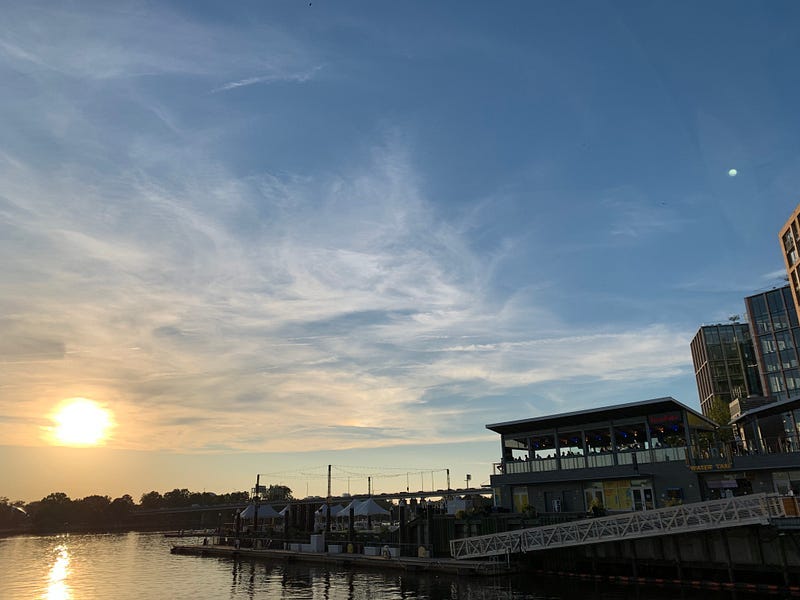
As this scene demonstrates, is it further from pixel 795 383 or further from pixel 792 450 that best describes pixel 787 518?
pixel 795 383

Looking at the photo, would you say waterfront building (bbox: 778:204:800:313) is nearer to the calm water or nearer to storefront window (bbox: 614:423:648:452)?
storefront window (bbox: 614:423:648:452)

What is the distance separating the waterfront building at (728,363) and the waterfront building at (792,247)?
4112 centimetres

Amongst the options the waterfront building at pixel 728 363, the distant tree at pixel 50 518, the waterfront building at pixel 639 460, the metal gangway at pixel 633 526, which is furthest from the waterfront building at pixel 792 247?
the distant tree at pixel 50 518

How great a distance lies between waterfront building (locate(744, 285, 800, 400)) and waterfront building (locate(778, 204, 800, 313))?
67.0 ft

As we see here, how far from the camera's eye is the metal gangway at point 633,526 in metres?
30.9

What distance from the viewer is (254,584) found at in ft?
147

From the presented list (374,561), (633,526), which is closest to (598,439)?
(633,526)

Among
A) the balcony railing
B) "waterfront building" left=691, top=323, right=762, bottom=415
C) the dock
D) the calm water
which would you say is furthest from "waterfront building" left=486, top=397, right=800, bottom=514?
"waterfront building" left=691, top=323, right=762, bottom=415

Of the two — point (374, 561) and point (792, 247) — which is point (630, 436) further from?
point (792, 247)

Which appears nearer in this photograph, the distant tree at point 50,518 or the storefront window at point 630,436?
the storefront window at point 630,436

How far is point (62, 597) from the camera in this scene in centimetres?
4231

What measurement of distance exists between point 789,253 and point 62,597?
109m

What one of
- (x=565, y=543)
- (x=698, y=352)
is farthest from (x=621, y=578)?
(x=698, y=352)

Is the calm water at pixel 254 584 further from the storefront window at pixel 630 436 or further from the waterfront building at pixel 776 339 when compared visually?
the waterfront building at pixel 776 339
